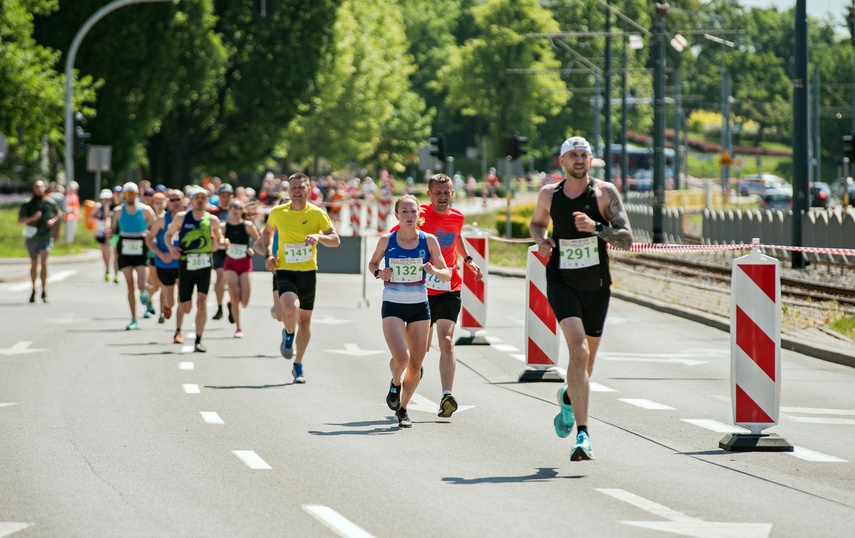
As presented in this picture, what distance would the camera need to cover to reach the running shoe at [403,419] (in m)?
11.2

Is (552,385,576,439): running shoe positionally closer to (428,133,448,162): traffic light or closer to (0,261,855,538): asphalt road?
(0,261,855,538): asphalt road

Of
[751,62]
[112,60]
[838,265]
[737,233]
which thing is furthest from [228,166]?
[751,62]

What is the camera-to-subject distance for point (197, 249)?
1733cm

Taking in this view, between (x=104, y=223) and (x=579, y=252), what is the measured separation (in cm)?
2099

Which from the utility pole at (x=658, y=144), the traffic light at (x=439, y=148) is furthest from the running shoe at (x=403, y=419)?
the traffic light at (x=439, y=148)

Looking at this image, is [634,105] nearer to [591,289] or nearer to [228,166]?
[228,166]

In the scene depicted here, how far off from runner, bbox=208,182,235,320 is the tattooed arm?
9.58m

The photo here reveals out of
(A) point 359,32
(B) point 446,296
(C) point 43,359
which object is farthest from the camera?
(A) point 359,32

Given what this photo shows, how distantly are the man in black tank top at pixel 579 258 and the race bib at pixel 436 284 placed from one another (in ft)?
6.81

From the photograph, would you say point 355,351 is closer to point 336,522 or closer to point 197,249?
point 197,249

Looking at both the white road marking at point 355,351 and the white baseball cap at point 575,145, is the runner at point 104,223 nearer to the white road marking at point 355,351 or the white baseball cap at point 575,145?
the white road marking at point 355,351

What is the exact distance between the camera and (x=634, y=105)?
110 meters

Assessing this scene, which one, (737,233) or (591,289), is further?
(737,233)

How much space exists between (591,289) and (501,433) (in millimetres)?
1606
